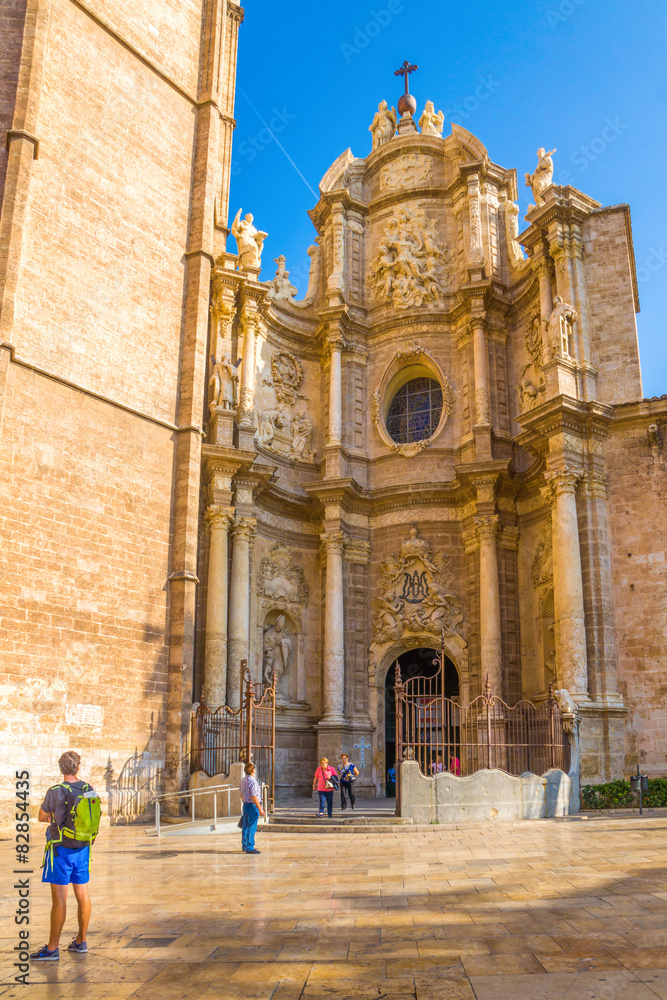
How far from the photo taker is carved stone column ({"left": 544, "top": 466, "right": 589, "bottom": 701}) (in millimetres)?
17422

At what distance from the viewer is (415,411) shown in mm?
24266

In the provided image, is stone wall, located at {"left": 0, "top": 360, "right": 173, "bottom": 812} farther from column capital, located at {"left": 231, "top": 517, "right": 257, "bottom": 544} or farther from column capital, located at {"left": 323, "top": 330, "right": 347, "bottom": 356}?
column capital, located at {"left": 323, "top": 330, "right": 347, "bottom": 356}

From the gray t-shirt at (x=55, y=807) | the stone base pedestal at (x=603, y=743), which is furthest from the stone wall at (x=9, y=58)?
the stone base pedestal at (x=603, y=743)

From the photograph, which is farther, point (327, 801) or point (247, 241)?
point (247, 241)

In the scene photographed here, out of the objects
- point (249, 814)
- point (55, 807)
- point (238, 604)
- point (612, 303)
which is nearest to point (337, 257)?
point (612, 303)

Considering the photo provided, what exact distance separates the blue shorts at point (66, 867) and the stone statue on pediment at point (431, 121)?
24.9 meters

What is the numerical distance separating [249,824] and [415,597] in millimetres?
11574

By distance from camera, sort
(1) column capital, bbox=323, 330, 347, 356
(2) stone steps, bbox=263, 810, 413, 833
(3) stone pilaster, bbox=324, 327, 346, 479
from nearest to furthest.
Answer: (2) stone steps, bbox=263, 810, 413, 833
(3) stone pilaster, bbox=324, 327, 346, 479
(1) column capital, bbox=323, 330, 347, 356

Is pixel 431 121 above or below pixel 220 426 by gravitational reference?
above

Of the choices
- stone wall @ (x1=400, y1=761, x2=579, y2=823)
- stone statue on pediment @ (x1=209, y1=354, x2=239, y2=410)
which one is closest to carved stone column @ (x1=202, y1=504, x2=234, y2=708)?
stone statue on pediment @ (x1=209, y1=354, x2=239, y2=410)

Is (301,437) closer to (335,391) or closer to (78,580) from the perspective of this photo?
(335,391)

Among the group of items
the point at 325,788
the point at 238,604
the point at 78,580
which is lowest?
the point at 325,788

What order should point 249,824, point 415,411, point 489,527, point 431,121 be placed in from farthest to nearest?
point 431,121 → point 415,411 → point 489,527 → point 249,824

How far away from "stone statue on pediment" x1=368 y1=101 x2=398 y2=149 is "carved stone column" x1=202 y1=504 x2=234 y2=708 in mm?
13419
